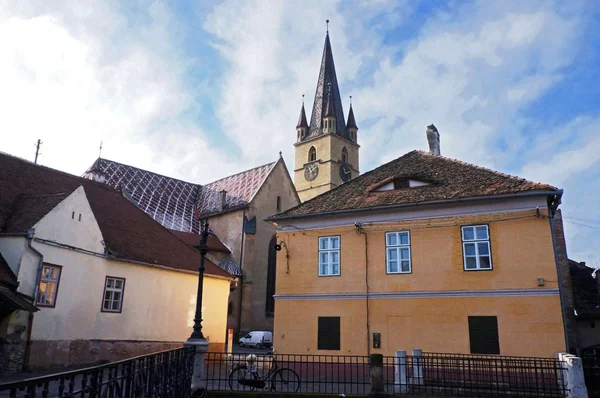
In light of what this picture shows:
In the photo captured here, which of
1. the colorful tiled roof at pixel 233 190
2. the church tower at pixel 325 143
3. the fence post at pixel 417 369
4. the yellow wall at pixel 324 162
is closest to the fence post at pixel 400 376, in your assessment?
the fence post at pixel 417 369

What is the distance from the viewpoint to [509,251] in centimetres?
1598

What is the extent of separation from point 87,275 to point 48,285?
5.64ft

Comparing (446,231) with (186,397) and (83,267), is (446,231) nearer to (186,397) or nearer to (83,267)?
(186,397)

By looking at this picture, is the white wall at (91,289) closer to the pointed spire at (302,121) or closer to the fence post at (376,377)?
the fence post at (376,377)

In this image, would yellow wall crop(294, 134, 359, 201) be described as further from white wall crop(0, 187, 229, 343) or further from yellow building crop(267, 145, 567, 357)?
yellow building crop(267, 145, 567, 357)

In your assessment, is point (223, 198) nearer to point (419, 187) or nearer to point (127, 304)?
point (127, 304)

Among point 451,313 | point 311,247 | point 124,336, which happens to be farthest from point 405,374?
point 124,336

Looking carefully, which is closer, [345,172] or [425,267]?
[425,267]

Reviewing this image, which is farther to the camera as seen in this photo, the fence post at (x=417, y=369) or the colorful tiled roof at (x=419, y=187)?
the colorful tiled roof at (x=419, y=187)

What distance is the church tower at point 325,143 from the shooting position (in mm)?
62000

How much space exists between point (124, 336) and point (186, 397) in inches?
383

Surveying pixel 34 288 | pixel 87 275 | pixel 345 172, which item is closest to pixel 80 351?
pixel 87 275

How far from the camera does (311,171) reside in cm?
6372

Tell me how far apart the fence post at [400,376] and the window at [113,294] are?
1132 centimetres
